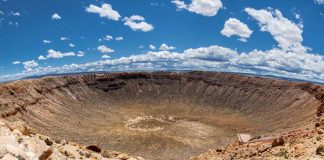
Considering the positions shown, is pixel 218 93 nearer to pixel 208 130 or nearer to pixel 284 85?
pixel 284 85

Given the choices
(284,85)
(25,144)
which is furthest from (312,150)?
(284,85)

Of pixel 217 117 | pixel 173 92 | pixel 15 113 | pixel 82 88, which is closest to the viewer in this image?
pixel 15 113

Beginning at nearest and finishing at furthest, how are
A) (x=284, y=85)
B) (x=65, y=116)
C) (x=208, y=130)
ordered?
1. (x=208, y=130)
2. (x=65, y=116)
3. (x=284, y=85)

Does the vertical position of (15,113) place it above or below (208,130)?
above

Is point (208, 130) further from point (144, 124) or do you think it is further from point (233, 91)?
point (233, 91)

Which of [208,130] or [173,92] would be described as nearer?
[208,130]

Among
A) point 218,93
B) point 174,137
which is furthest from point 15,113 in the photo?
point 218,93

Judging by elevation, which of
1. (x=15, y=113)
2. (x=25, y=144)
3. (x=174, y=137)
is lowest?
(x=174, y=137)
